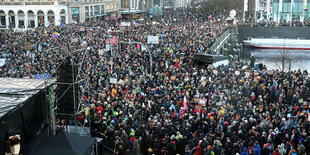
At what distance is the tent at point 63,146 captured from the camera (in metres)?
12.7

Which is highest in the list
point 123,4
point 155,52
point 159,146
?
point 123,4

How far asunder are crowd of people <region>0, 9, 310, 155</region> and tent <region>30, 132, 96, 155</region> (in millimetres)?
2059

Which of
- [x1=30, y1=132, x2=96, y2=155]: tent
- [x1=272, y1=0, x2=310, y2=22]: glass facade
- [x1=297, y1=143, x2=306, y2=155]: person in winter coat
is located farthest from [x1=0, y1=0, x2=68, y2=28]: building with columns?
[x1=297, y1=143, x2=306, y2=155]: person in winter coat

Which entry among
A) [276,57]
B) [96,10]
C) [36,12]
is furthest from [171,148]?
[96,10]

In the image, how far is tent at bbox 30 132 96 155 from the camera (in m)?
12.7

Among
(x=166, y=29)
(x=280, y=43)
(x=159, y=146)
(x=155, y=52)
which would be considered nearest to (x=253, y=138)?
(x=159, y=146)

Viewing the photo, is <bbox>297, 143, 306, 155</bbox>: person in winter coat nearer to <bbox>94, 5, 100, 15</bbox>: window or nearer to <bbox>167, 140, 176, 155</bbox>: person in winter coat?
<bbox>167, 140, 176, 155</bbox>: person in winter coat

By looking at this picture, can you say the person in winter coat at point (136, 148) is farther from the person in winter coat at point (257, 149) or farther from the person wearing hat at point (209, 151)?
A: the person in winter coat at point (257, 149)

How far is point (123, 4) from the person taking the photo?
10606cm

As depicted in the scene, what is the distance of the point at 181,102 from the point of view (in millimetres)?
21422

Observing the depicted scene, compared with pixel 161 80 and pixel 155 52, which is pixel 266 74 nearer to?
pixel 161 80

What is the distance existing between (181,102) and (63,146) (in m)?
9.66

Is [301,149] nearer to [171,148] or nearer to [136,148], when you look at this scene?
[171,148]

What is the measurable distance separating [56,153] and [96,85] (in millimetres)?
13462
